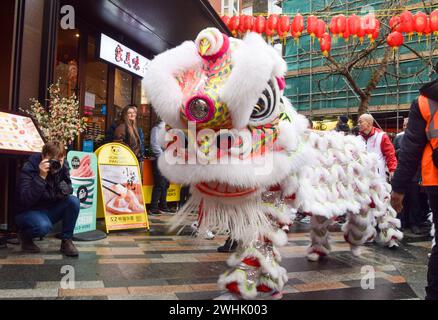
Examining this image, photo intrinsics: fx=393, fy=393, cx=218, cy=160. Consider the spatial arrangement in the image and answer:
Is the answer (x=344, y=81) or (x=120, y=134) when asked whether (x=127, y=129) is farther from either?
(x=344, y=81)

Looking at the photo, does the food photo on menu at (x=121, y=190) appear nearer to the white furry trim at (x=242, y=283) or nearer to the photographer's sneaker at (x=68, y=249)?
the photographer's sneaker at (x=68, y=249)

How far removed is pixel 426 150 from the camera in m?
2.32

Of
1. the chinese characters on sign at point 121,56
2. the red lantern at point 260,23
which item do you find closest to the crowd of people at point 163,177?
the chinese characters on sign at point 121,56

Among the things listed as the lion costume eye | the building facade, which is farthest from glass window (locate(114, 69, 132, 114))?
the building facade

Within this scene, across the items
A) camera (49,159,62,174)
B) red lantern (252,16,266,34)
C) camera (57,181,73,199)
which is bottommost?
camera (57,181,73,199)

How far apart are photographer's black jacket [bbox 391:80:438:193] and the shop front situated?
327 centimetres

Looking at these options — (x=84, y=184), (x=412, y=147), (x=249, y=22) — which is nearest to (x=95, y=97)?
(x=84, y=184)

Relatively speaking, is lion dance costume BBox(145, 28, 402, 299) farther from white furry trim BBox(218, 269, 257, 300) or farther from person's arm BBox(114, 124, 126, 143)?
person's arm BBox(114, 124, 126, 143)

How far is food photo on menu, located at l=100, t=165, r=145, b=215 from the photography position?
5.23 metres

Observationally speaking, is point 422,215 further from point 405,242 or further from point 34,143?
point 34,143

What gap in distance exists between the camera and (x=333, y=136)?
137 inches

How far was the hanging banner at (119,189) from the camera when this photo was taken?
205 inches

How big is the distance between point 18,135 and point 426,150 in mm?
3798
